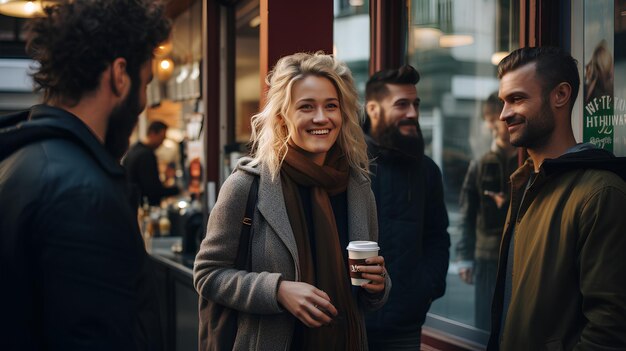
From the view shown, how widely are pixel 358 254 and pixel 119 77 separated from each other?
1.21 m

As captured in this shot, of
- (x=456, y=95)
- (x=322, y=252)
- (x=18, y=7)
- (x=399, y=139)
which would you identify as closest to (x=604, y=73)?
(x=399, y=139)

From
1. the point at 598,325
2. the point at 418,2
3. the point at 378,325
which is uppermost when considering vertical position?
the point at 418,2

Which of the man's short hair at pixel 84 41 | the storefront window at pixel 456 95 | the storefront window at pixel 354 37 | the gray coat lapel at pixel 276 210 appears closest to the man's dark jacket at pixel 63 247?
the man's short hair at pixel 84 41

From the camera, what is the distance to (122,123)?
222 cm

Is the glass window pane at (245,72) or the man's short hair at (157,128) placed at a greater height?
the glass window pane at (245,72)

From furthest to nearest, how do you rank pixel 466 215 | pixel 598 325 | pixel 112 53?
pixel 466 215 < pixel 598 325 < pixel 112 53

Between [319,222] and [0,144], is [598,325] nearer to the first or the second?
[319,222]

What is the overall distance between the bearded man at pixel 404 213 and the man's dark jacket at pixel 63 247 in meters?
2.31

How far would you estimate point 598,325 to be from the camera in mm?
2750

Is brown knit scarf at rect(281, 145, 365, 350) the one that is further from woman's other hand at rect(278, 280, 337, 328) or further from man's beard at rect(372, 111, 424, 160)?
man's beard at rect(372, 111, 424, 160)

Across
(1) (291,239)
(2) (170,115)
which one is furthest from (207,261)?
(2) (170,115)

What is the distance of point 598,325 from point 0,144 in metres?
1.94

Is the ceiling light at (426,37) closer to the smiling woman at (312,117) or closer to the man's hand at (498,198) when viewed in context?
the man's hand at (498,198)

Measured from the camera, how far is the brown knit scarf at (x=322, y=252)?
10.2ft
